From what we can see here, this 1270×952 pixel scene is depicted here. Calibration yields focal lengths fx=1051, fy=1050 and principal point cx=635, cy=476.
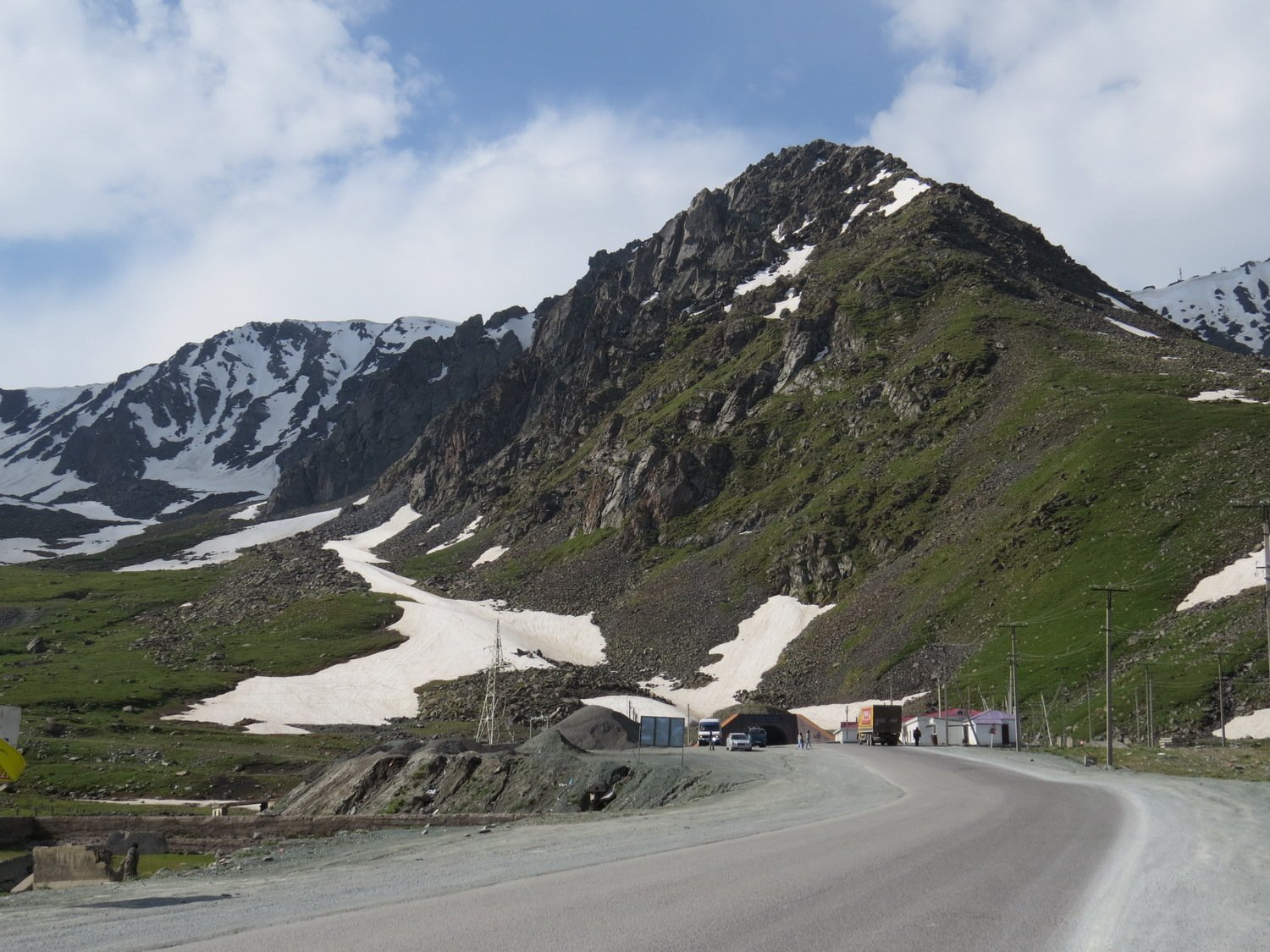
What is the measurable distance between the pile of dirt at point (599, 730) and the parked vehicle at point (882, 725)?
2217cm

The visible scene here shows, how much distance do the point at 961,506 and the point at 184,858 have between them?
113746mm

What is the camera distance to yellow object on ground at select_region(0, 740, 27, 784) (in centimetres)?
1819

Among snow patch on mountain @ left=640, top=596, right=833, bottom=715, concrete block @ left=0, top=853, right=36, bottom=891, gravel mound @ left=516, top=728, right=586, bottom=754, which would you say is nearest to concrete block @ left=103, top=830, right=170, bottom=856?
concrete block @ left=0, top=853, right=36, bottom=891

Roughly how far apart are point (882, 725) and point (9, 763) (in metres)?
73.7

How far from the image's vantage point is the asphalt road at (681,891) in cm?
1213

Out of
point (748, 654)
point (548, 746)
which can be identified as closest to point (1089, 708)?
point (548, 746)

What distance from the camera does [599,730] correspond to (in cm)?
6994

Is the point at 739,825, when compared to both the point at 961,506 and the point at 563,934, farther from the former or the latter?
the point at 961,506

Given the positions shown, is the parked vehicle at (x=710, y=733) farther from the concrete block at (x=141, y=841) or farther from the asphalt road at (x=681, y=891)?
the asphalt road at (x=681, y=891)

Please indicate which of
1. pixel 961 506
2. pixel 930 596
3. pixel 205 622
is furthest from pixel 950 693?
pixel 205 622

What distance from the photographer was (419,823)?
37844 mm

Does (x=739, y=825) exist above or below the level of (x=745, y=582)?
below

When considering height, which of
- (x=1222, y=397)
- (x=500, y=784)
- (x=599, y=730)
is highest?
(x=1222, y=397)

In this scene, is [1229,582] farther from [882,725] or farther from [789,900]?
[789,900]
